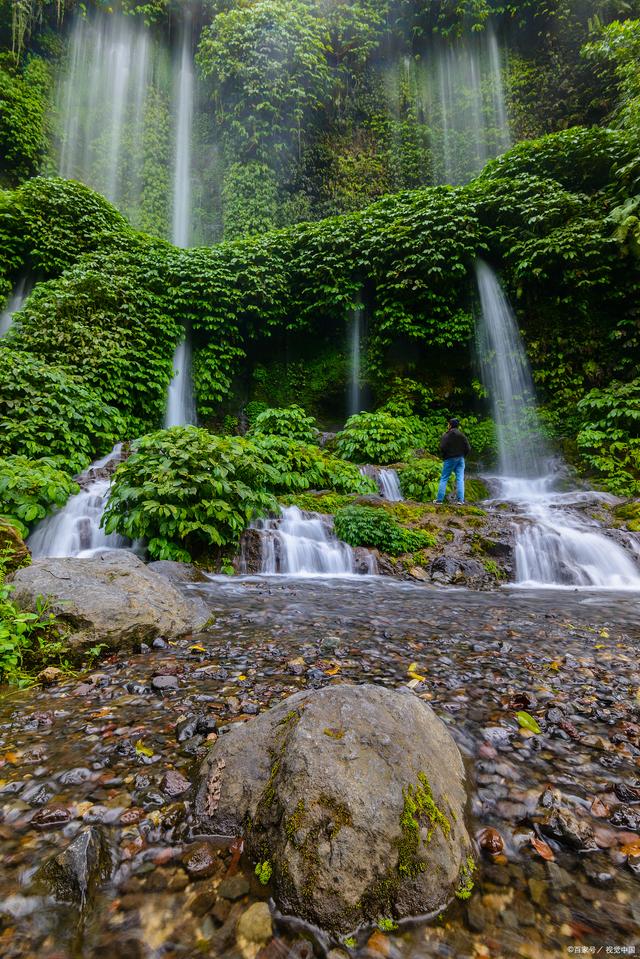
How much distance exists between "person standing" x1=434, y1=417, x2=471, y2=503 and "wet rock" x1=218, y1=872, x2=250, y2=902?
29.9 feet

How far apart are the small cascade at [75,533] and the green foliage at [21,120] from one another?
1930 centimetres

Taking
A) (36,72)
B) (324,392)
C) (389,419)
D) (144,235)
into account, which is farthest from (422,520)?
(36,72)

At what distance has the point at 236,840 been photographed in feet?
4.89

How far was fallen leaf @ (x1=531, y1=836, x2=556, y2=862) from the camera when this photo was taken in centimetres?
145

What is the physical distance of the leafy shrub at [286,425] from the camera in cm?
1259

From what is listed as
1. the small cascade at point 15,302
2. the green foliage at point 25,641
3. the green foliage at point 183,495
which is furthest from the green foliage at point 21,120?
the green foliage at point 25,641

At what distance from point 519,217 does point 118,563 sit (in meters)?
15.9

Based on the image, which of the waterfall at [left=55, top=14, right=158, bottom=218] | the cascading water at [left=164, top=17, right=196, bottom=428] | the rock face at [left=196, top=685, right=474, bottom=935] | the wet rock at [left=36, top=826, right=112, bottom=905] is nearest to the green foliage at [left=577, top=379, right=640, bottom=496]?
the rock face at [left=196, top=685, right=474, bottom=935]

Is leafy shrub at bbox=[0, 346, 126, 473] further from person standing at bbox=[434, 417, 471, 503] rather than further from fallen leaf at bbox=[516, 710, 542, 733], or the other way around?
fallen leaf at bbox=[516, 710, 542, 733]

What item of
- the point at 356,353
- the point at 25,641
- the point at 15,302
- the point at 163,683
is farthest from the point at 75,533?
the point at 15,302

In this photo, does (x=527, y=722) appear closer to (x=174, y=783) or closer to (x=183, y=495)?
(x=174, y=783)

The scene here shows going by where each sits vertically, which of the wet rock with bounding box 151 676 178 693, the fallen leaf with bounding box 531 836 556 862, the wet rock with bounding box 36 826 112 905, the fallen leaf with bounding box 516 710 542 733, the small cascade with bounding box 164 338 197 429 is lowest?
the fallen leaf with bounding box 531 836 556 862

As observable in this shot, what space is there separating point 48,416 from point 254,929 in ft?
35.6

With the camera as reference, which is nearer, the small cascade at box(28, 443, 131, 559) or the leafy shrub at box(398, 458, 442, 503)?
the small cascade at box(28, 443, 131, 559)
